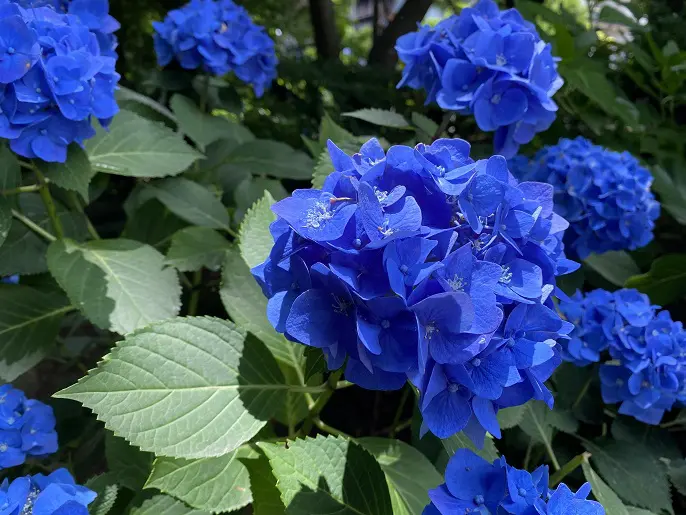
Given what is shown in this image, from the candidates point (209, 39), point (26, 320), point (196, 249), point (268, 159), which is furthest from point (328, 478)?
point (209, 39)

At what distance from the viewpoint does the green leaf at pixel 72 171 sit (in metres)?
1.08

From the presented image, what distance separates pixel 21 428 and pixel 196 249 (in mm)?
485

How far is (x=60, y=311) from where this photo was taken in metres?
1.21

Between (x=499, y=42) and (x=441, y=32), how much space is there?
0.50 feet

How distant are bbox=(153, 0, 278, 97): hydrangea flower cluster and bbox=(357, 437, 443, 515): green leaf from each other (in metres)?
1.19

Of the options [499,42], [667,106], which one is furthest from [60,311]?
[667,106]

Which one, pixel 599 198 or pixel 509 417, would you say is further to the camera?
pixel 599 198

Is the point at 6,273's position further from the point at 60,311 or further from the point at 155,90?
the point at 155,90

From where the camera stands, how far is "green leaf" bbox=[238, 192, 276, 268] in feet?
2.92

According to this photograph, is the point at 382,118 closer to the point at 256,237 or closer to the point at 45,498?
the point at 256,237

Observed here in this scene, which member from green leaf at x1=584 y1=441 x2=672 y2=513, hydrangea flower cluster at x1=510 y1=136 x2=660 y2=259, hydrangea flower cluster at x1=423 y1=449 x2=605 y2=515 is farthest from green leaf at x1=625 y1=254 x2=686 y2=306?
hydrangea flower cluster at x1=423 y1=449 x2=605 y2=515

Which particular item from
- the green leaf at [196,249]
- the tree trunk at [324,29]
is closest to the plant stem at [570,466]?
the green leaf at [196,249]

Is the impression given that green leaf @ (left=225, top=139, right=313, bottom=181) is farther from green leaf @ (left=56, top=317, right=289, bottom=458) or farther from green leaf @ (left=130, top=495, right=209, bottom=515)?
green leaf @ (left=130, top=495, right=209, bottom=515)

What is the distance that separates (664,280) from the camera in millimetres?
1425
